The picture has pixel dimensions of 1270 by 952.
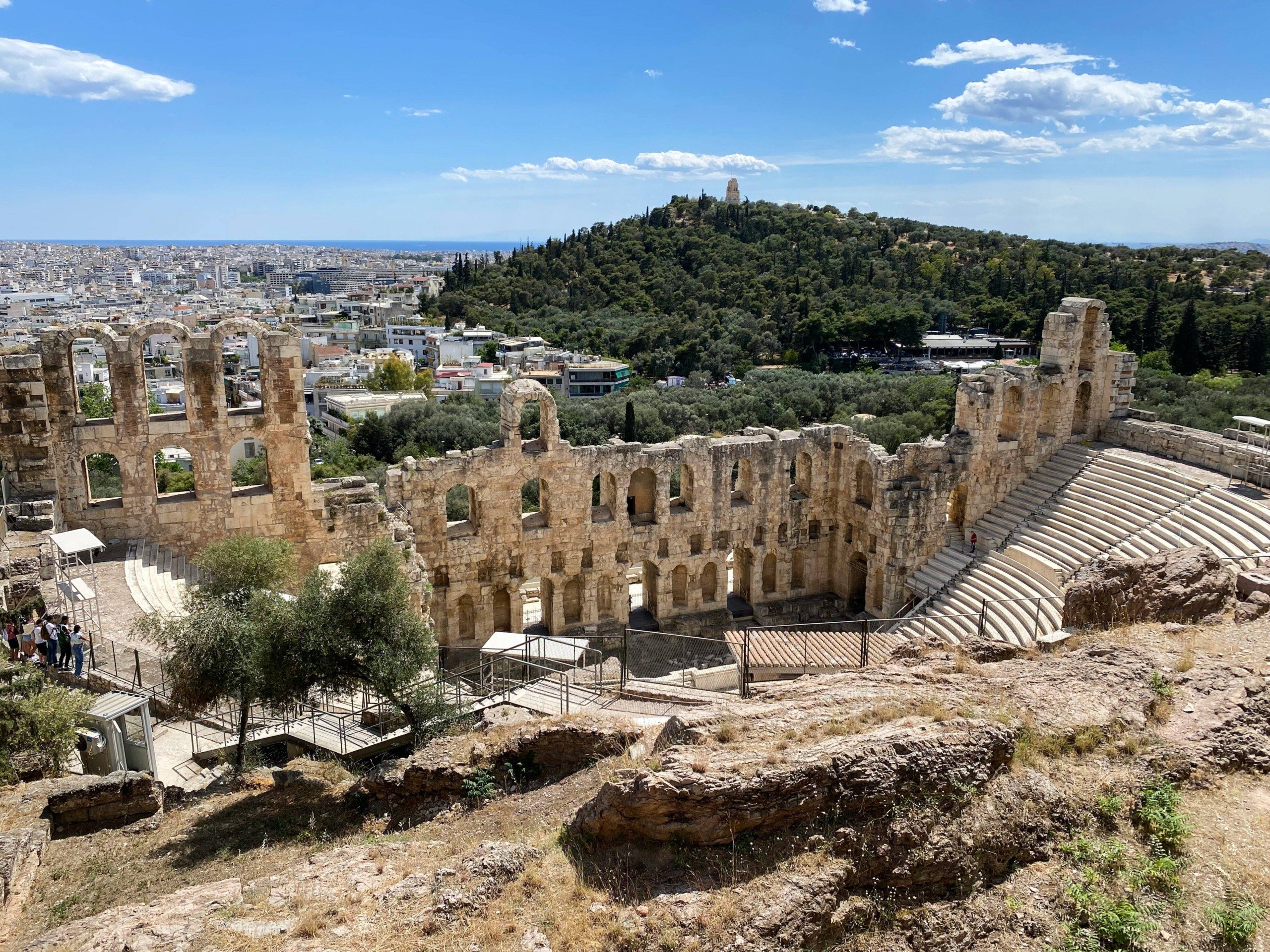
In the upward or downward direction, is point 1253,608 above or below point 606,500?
above

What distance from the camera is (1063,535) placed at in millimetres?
24891

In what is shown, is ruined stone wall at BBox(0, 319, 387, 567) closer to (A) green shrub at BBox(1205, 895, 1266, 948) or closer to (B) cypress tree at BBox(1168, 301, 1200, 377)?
(A) green shrub at BBox(1205, 895, 1266, 948)

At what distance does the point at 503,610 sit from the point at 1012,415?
659 inches

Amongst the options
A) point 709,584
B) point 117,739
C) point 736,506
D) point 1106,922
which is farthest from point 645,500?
point 1106,922

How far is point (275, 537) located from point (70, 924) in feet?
46.4

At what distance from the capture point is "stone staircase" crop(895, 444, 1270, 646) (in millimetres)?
21859

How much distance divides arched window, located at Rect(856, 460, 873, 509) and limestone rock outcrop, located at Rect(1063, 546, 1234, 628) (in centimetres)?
1141

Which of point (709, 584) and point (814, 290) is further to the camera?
point (814, 290)

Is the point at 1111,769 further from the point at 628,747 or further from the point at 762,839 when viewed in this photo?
the point at 628,747

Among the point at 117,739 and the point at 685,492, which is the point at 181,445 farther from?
the point at 685,492

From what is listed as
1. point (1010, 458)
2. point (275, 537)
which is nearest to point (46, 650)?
point (275, 537)

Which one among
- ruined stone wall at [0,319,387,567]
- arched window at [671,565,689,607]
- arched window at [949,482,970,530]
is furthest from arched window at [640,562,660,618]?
arched window at [949,482,970,530]

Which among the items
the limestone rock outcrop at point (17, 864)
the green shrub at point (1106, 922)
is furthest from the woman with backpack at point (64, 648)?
the green shrub at point (1106, 922)

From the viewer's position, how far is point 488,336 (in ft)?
326
